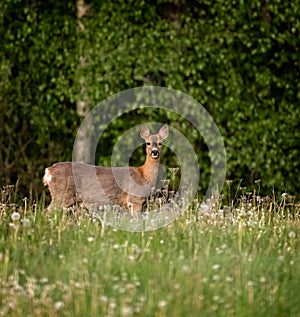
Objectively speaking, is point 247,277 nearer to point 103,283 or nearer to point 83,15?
point 103,283

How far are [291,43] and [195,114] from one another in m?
1.58

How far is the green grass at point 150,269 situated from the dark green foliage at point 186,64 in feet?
17.6

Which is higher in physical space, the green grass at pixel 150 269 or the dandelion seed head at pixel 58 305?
the green grass at pixel 150 269

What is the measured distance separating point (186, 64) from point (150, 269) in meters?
6.97

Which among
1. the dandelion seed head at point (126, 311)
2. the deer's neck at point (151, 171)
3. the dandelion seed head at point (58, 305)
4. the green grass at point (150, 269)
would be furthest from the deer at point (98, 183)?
the dandelion seed head at point (126, 311)

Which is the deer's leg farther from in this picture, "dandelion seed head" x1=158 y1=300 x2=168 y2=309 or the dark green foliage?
"dandelion seed head" x1=158 y1=300 x2=168 y2=309

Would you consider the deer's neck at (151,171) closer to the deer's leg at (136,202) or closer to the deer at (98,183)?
the deer at (98,183)

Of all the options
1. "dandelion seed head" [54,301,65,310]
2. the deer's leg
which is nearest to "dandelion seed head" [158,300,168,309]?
"dandelion seed head" [54,301,65,310]

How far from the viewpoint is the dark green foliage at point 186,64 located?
12250mm

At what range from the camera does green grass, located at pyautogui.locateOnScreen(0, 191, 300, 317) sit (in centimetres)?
500

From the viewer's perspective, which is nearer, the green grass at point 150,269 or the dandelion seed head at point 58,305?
the dandelion seed head at point 58,305

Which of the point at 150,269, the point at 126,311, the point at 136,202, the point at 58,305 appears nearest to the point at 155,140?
the point at 136,202

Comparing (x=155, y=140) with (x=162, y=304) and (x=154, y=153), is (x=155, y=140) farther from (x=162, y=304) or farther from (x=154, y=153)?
(x=162, y=304)

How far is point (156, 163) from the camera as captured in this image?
9570 millimetres
